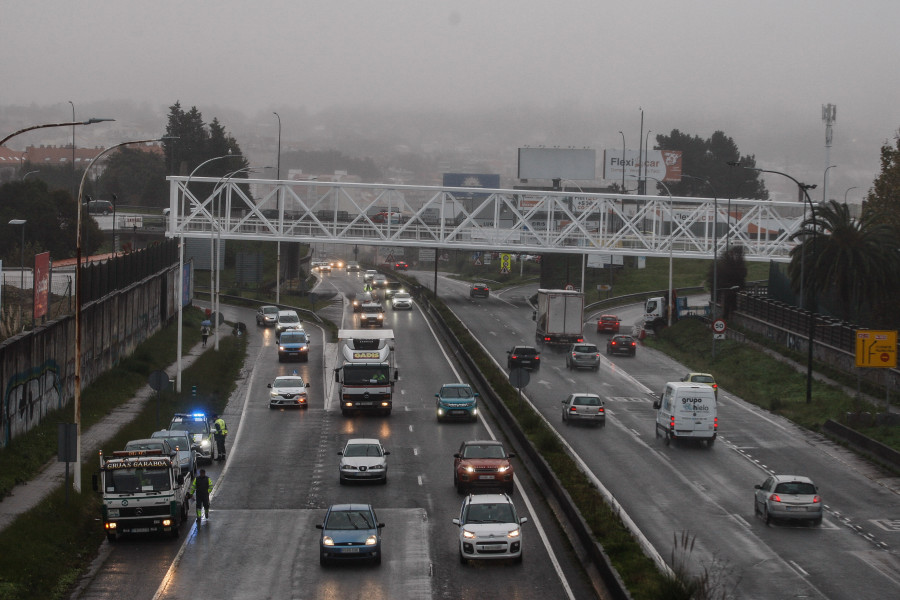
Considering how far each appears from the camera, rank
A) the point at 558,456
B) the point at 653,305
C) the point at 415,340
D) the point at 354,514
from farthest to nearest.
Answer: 1. the point at 653,305
2. the point at 415,340
3. the point at 558,456
4. the point at 354,514

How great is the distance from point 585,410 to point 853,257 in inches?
974

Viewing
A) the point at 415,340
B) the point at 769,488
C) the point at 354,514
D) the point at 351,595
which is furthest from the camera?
the point at 415,340

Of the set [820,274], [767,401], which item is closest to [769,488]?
[767,401]

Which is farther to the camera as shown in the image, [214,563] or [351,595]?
[214,563]

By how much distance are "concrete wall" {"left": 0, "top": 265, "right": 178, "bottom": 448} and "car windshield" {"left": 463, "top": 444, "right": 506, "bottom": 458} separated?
15.0m

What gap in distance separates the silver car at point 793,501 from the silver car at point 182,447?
16538 millimetres

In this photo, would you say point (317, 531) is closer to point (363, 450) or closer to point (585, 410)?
point (363, 450)

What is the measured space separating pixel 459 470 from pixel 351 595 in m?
10.6

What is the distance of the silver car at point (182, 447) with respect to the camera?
1291 inches

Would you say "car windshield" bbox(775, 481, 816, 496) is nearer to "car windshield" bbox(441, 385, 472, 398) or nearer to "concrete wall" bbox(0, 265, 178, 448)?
"car windshield" bbox(441, 385, 472, 398)

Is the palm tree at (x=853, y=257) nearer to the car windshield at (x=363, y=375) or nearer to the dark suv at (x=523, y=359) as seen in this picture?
the dark suv at (x=523, y=359)

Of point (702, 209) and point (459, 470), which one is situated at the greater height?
point (702, 209)

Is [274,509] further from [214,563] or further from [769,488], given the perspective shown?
[769,488]

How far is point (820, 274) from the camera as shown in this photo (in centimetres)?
6331
